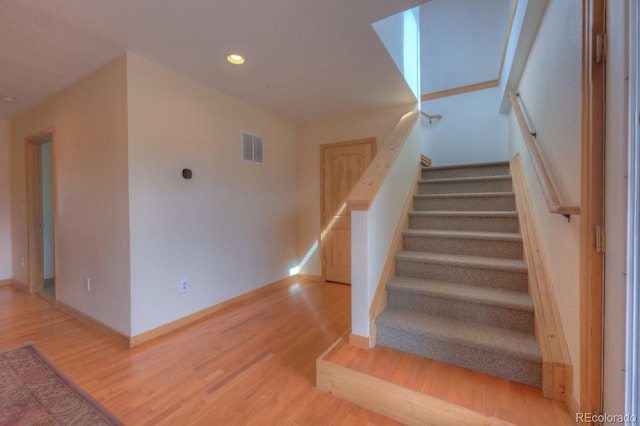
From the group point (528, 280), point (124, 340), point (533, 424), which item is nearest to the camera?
point (533, 424)

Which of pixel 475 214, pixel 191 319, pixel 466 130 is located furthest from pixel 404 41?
pixel 191 319

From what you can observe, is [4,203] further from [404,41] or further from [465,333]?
[465,333]

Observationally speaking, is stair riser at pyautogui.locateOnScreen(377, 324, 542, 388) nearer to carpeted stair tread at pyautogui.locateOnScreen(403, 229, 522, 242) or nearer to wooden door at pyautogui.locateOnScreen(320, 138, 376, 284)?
carpeted stair tread at pyautogui.locateOnScreen(403, 229, 522, 242)

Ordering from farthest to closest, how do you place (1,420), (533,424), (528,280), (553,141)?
(528,280) → (553,141) → (1,420) → (533,424)

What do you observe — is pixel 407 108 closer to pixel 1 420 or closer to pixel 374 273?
pixel 374 273

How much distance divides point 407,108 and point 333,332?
2858 millimetres

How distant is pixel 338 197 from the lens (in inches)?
153

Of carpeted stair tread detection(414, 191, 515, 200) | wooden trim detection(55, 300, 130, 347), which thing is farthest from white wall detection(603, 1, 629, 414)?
wooden trim detection(55, 300, 130, 347)

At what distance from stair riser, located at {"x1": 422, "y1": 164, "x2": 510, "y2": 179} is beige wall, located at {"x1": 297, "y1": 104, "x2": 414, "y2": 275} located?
3.10 feet

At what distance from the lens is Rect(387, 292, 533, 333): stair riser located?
163 centimetres

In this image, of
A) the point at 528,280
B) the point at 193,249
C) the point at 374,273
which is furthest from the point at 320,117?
the point at 528,280

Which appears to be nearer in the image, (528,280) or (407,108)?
(528,280)

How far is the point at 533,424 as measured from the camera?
1.16 m

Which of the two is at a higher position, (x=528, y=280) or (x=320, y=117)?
(x=320, y=117)
